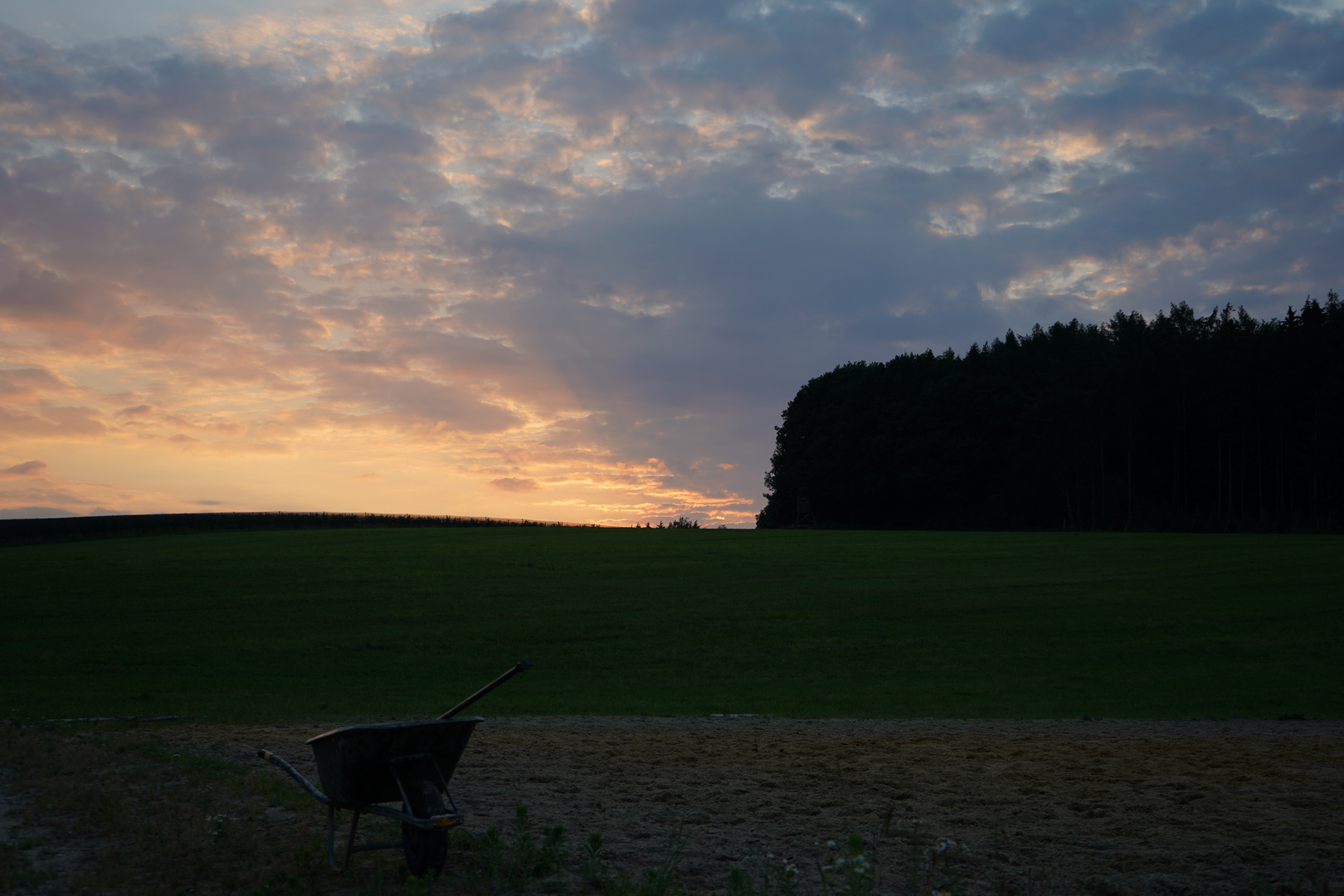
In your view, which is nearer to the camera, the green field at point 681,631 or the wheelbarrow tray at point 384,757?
the wheelbarrow tray at point 384,757

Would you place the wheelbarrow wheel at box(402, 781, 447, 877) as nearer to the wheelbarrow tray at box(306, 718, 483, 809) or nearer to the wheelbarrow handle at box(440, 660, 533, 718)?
the wheelbarrow tray at box(306, 718, 483, 809)

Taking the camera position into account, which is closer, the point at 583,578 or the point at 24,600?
the point at 24,600

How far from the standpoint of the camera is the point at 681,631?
25844mm

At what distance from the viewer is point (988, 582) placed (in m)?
33.9

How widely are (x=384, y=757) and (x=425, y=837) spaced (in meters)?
0.66

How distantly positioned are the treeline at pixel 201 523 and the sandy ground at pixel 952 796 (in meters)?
54.1

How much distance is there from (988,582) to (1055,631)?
825cm

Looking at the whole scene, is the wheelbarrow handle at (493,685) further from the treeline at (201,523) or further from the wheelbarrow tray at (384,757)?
the treeline at (201,523)

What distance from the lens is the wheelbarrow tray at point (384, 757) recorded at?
21.0 ft

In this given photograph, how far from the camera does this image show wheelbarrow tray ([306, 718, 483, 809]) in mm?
6391

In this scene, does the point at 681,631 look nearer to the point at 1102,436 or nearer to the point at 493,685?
the point at 493,685

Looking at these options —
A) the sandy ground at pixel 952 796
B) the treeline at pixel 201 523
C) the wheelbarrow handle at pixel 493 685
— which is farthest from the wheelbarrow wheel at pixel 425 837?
the treeline at pixel 201 523

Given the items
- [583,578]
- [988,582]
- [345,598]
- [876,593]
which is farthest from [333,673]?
[988,582]

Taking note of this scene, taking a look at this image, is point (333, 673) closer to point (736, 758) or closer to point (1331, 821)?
point (736, 758)
